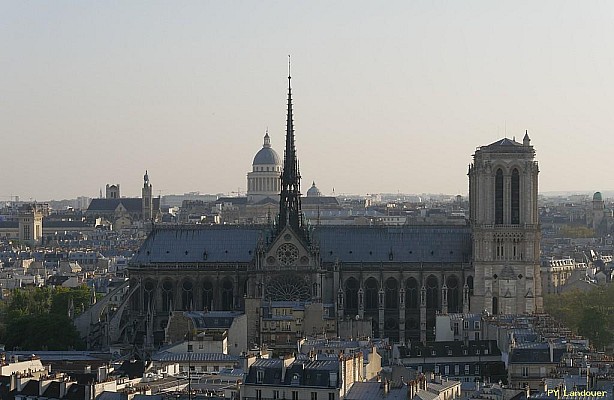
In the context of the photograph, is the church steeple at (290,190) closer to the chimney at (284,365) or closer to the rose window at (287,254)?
the rose window at (287,254)

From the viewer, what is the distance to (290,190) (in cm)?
11662

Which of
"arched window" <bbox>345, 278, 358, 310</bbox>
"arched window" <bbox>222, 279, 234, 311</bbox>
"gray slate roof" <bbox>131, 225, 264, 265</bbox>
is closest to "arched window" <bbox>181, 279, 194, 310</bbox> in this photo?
"gray slate roof" <bbox>131, 225, 264, 265</bbox>

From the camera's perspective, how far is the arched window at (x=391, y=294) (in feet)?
382

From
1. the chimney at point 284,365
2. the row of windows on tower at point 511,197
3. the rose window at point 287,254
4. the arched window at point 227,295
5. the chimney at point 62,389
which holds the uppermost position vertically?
the row of windows on tower at point 511,197

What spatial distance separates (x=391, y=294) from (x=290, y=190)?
9.10m

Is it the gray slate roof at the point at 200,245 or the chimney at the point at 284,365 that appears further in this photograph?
the gray slate roof at the point at 200,245

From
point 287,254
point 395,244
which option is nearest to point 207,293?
point 287,254

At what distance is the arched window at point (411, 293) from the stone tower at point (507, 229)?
3.69 meters

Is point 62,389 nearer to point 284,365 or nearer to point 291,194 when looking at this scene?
point 284,365

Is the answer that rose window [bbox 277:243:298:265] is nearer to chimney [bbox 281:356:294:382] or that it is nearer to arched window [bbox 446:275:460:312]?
arched window [bbox 446:275:460:312]

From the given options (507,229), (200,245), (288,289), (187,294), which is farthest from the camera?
(200,245)

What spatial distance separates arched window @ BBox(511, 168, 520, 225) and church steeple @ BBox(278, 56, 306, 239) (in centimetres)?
1327

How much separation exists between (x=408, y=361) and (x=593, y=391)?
23735 millimetres

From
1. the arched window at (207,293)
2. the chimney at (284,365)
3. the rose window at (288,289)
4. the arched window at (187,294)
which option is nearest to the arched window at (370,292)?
the rose window at (288,289)
